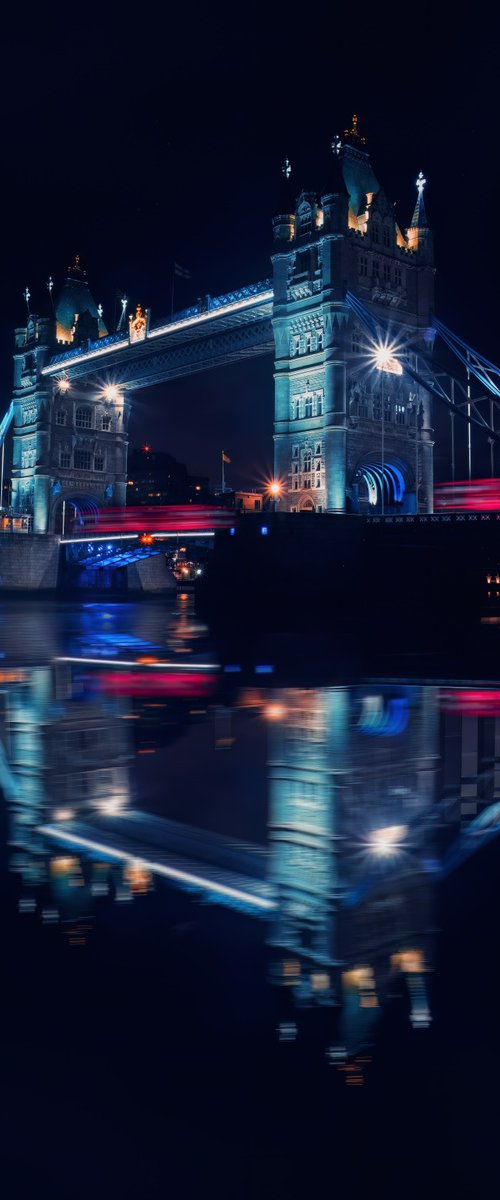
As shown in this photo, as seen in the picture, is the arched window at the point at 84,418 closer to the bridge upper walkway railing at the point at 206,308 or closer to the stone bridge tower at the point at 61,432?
the stone bridge tower at the point at 61,432

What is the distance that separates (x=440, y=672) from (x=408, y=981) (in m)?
12.6

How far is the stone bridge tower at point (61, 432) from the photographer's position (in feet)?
267

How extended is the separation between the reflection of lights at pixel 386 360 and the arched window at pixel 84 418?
3754cm

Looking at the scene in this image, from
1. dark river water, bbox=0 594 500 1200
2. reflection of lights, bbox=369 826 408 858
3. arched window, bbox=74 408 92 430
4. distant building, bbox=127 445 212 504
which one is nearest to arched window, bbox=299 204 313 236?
arched window, bbox=74 408 92 430

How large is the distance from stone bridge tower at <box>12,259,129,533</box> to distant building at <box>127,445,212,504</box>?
50328 mm

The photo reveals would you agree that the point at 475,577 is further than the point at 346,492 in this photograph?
No

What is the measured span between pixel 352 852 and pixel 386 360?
49.7 m

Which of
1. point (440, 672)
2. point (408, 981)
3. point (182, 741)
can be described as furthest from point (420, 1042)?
point (440, 672)

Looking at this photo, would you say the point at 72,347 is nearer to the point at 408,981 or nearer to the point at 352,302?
the point at 352,302

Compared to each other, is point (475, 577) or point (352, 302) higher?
point (352, 302)

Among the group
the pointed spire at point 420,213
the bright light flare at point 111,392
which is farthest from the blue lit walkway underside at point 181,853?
the bright light flare at point 111,392

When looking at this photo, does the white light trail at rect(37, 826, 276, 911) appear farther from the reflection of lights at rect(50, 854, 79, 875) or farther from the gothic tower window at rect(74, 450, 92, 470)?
the gothic tower window at rect(74, 450, 92, 470)

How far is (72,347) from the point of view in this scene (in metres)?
84.9

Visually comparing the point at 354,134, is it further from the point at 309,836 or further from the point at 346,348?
the point at 309,836
